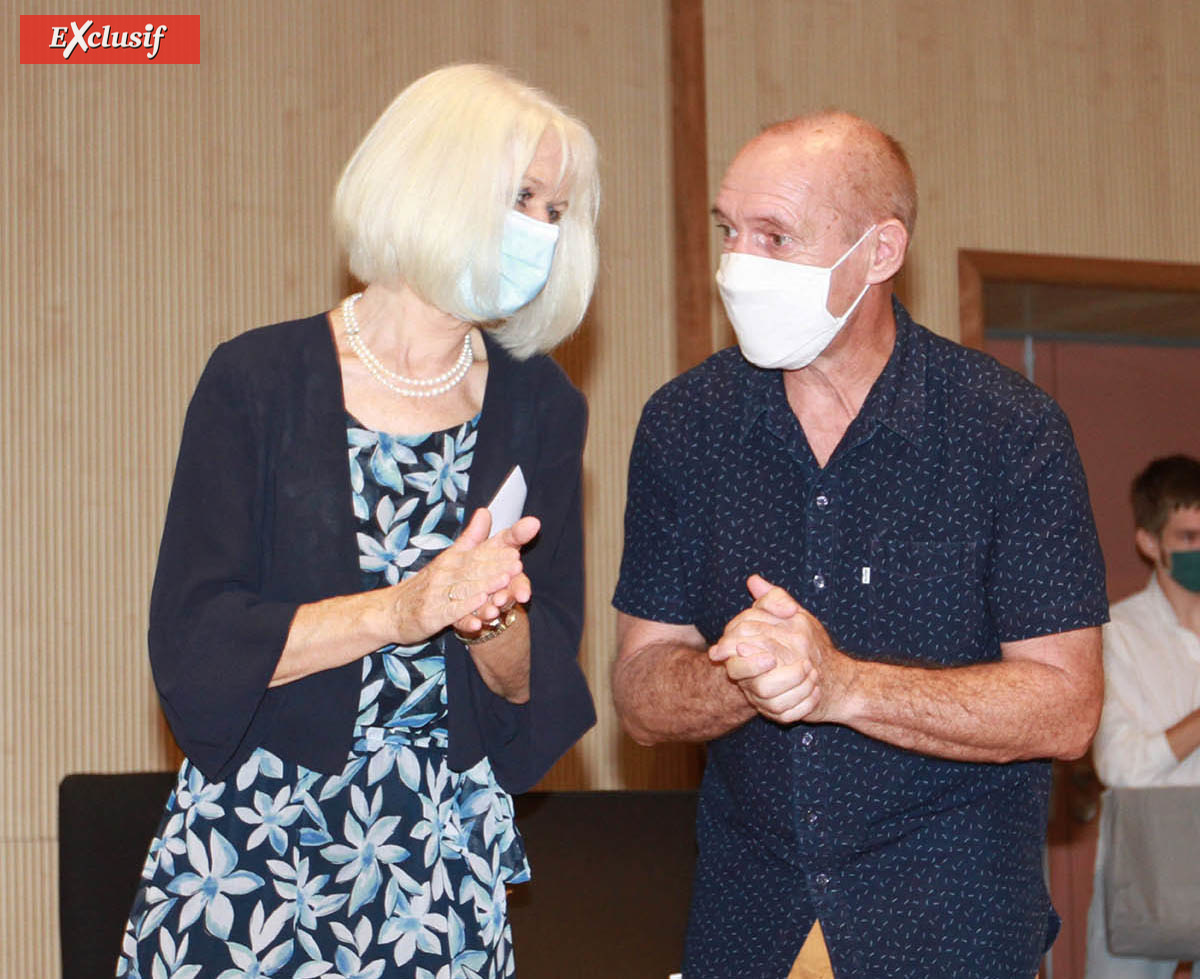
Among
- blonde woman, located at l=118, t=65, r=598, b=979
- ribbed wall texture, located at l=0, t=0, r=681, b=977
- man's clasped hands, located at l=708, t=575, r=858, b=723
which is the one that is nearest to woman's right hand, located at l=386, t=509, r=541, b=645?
blonde woman, located at l=118, t=65, r=598, b=979

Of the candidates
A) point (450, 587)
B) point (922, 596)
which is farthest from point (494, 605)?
point (922, 596)

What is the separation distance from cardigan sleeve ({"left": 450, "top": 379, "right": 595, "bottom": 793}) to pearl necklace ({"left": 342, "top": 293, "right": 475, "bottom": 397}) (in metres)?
0.13

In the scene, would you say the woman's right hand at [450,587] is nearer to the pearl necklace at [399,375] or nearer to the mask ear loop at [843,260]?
the pearl necklace at [399,375]

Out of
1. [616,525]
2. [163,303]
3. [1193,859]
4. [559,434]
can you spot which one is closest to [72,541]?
[163,303]

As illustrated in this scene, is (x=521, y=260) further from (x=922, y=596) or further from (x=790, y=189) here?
(x=922, y=596)

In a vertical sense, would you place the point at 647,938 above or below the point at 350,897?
below

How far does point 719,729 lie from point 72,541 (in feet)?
8.50

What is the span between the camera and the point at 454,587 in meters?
1.66

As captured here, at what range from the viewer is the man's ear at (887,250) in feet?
6.98

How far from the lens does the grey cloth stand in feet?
12.1

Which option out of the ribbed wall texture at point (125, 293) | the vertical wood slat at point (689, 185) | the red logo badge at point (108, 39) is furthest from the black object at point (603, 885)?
the red logo badge at point (108, 39)

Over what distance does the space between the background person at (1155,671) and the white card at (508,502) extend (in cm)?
259

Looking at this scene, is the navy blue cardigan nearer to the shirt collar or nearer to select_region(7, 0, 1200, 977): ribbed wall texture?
the shirt collar

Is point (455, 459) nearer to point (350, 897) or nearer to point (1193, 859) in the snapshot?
point (350, 897)
